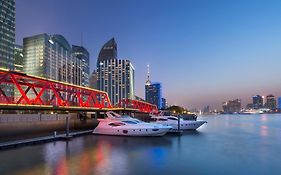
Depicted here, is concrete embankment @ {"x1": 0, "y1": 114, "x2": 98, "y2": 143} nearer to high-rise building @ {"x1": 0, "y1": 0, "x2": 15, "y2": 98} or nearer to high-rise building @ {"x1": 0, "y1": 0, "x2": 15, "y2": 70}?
high-rise building @ {"x1": 0, "y1": 0, "x2": 15, "y2": 98}

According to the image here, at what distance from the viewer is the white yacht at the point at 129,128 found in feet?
118

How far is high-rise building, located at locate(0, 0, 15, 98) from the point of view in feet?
538

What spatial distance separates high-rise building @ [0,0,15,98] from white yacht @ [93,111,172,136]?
14024cm

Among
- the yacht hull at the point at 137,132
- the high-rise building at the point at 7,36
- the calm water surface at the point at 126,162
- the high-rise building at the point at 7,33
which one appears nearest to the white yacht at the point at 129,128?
the yacht hull at the point at 137,132

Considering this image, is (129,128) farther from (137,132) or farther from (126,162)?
(126,162)

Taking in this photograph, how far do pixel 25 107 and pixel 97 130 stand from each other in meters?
11.8

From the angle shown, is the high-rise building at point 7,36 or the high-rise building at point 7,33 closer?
the high-rise building at point 7,36

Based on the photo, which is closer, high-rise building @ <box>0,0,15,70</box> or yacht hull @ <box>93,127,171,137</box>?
yacht hull @ <box>93,127,171,137</box>

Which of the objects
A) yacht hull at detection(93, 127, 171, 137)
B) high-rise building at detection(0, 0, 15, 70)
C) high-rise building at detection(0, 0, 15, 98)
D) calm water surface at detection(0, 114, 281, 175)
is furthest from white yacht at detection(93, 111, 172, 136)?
high-rise building at detection(0, 0, 15, 70)

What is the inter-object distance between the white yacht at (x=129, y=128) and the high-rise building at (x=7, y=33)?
14247cm

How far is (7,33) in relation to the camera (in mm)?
171875

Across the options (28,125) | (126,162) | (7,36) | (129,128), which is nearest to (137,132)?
(129,128)

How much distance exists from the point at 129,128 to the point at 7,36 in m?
161

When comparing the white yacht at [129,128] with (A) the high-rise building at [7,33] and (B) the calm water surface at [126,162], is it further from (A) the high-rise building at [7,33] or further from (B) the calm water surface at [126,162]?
(A) the high-rise building at [7,33]
